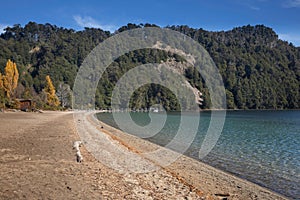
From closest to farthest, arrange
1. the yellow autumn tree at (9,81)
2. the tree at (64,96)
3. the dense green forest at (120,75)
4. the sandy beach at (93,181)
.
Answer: the sandy beach at (93,181) → the yellow autumn tree at (9,81) → the tree at (64,96) → the dense green forest at (120,75)

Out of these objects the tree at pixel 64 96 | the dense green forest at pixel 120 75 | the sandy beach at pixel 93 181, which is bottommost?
the sandy beach at pixel 93 181

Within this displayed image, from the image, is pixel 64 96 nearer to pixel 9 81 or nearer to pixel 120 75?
pixel 9 81

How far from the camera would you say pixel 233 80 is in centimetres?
18888

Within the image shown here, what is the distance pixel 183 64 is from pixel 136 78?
51237mm

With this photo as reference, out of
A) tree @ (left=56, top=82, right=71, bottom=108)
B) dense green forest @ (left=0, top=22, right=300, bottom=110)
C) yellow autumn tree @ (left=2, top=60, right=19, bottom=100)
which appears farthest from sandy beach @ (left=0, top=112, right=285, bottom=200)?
dense green forest @ (left=0, top=22, right=300, bottom=110)

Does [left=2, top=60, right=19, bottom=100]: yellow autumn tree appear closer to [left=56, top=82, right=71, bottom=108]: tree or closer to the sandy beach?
[left=56, top=82, right=71, bottom=108]: tree

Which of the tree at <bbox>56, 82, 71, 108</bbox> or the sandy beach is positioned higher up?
the tree at <bbox>56, 82, 71, 108</bbox>

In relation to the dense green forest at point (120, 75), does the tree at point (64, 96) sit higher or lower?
lower

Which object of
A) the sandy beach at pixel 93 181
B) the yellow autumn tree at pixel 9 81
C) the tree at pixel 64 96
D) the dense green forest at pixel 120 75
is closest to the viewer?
the sandy beach at pixel 93 181

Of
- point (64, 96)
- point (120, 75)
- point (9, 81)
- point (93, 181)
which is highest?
point (120, 75)

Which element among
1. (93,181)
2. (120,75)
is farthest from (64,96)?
(93,181)

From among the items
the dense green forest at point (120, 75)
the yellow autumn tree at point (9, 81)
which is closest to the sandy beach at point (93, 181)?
the yellow autumn tree at point (9, 81)

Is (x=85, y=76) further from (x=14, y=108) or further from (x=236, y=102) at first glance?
(x=236, y=102)

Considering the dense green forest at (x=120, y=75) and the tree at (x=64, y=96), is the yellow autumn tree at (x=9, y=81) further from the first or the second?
the dense green forest at (x=120, y=75)
